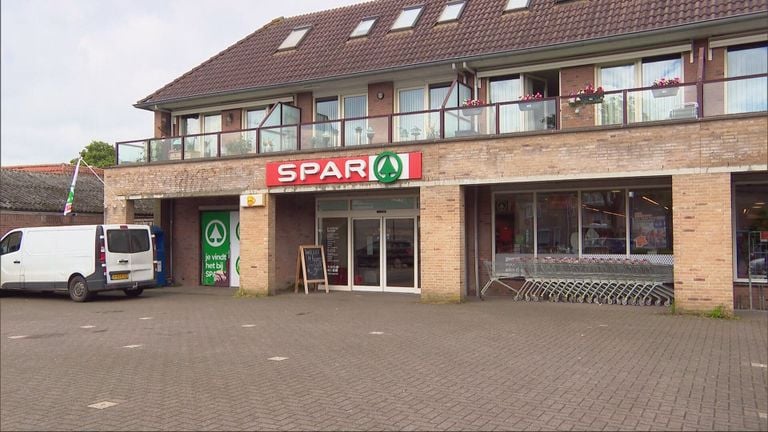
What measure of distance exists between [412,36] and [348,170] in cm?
492

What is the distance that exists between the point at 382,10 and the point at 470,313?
11692 mm

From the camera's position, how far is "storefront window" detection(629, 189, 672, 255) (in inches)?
571

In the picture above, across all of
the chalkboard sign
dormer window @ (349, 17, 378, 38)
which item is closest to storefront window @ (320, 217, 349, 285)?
the chalkboard sign

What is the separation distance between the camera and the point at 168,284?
20.8 meters

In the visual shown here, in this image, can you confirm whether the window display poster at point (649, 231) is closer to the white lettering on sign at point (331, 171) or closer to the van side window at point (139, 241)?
the white lettering on sign at point (331, 171)

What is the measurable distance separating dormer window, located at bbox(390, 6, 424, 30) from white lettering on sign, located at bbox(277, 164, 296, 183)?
18.3 ft


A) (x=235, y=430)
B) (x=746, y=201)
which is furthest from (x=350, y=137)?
(x=235, y=430)

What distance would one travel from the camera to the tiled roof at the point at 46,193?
76.5ft

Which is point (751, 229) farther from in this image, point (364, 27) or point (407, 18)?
point (364, 27)

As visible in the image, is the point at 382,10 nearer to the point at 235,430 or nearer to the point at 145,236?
the point at 145,236

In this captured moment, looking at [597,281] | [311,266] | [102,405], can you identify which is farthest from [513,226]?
[102,405]

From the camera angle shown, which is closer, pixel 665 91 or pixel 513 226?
pixel 665 91

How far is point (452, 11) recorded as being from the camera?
1862 centimetres

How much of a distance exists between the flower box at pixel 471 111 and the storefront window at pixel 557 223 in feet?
9.16
